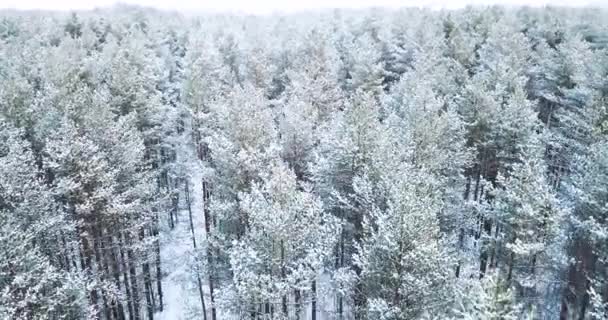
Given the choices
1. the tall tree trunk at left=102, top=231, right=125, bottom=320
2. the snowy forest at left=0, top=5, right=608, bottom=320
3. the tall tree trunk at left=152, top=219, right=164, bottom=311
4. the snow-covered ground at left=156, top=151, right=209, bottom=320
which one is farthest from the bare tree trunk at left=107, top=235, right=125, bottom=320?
the snow-covered ground at left=156, top=151, right=209, bottom=320

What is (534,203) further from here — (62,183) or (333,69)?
(333,69)

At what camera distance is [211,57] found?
4919 centimetres

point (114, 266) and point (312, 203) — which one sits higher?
point (312, 203)

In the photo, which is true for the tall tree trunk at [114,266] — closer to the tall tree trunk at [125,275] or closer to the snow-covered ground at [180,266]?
the tall tree trunk at [125,275]

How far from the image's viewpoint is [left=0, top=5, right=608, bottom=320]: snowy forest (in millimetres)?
18375

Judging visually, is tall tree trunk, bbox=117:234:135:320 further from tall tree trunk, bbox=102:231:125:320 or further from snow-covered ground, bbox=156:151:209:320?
snow-covered ground, bbox=156:151:209:320

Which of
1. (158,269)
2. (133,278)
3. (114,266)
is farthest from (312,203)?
(158,269)

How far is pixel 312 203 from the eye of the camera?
21.0 m

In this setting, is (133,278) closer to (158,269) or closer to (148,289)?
(148,289)

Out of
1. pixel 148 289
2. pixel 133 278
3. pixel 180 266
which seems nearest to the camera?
pixel 133 278

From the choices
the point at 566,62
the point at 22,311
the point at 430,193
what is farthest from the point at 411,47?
the point at 22,311

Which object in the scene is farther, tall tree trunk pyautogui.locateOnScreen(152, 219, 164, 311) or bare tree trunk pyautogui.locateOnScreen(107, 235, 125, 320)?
tall tree trunk pyautogui.locateOnScreen(152, 219, 164, 311)

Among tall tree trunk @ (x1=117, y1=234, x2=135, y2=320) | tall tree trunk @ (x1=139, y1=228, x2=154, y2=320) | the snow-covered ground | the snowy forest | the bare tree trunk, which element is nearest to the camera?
the snowy forest

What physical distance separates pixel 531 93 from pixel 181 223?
102 feet
